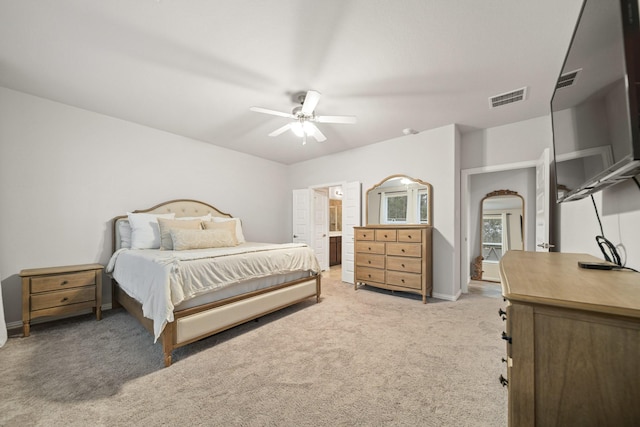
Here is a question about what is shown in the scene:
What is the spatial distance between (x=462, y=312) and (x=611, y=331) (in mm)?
2803

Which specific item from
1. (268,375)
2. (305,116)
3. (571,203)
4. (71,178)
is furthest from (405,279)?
(71,178)

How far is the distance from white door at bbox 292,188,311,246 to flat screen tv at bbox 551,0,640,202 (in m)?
4.30

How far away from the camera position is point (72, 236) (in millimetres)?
3039

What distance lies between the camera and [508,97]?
2.80 meters

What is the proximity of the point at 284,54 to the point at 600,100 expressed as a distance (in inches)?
80.4

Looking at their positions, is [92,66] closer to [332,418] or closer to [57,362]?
[57,362]

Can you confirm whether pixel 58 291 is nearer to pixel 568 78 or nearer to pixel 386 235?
pixel 386 235

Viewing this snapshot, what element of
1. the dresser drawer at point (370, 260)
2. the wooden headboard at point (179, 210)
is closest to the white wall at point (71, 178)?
the wooden headboard at point (179, 210)

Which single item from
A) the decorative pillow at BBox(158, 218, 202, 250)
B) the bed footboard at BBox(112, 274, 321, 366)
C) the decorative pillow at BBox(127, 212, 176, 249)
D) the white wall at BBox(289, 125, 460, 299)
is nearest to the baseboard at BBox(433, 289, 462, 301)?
the white wall at BBox(289, 125, 460, 299)

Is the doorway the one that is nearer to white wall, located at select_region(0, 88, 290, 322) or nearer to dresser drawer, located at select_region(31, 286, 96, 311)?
white wall, located at select_region(0, 88, 290, 322)

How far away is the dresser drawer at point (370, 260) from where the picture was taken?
3.88 metres

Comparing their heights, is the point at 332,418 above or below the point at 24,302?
below

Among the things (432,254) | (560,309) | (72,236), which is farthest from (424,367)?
(72,236)

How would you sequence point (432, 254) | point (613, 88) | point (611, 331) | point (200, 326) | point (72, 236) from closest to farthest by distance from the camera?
1. point (611, 331)
2. point (613, 88)
3. point (200, 326)
4. point (72, 236)
5. point (432, 254)
